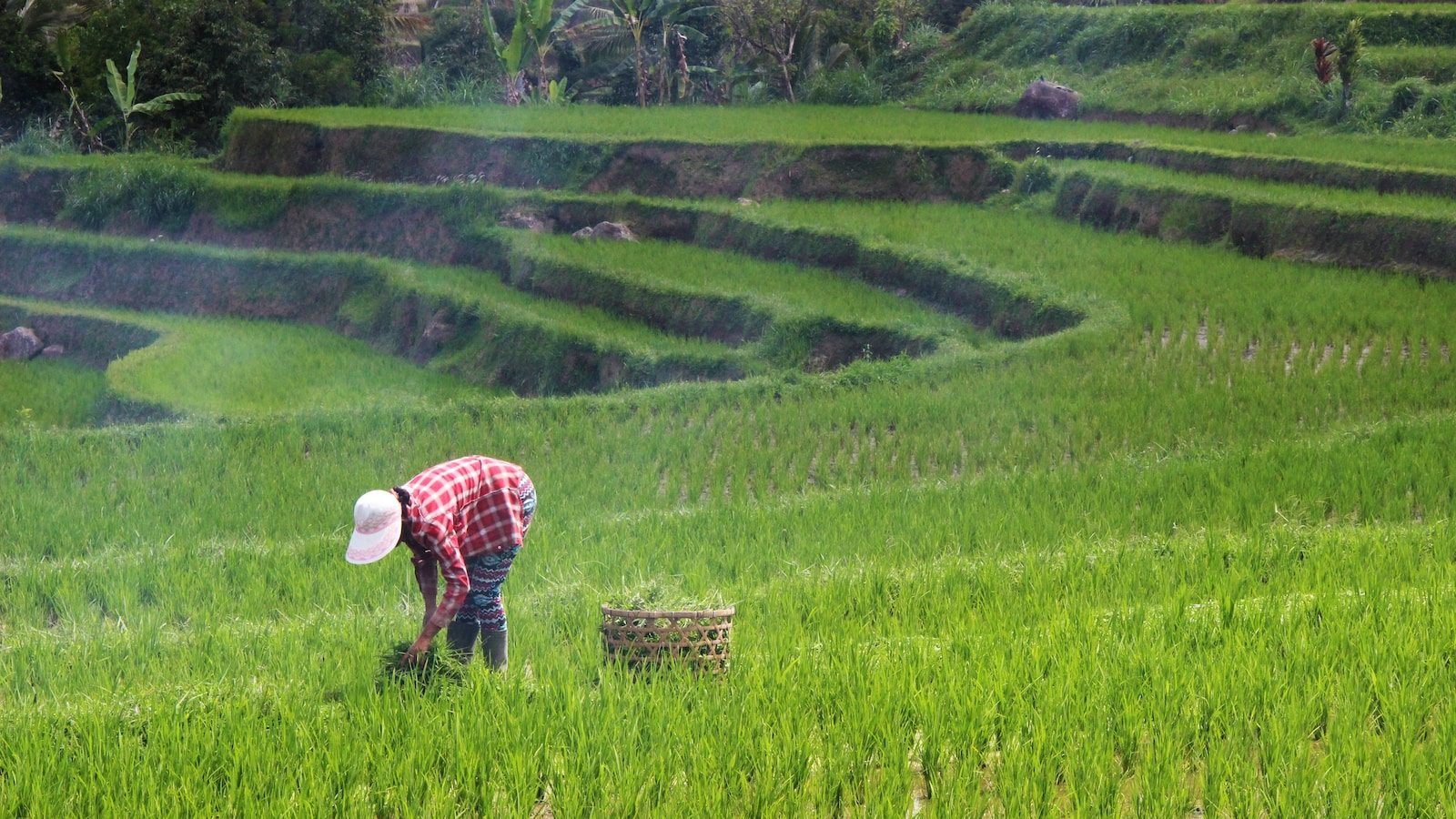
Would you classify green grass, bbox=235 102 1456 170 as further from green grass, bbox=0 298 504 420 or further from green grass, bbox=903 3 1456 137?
green grass, bbox=0 298 504 420

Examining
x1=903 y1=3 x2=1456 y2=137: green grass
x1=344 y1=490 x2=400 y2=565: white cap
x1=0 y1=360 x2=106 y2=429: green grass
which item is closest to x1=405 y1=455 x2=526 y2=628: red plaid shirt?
x1=344 y1=490 x2=400 y2=565: white cap

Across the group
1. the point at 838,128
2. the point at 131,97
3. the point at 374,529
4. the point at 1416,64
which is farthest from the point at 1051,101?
the point at 374,529

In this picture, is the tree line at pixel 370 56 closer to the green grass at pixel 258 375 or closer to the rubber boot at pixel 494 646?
the green grass at pixel 258 375

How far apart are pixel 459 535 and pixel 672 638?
0.68 meters

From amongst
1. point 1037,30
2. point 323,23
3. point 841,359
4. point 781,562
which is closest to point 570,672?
point 781,562

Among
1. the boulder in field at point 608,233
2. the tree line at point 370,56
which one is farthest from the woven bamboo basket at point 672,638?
the tree line at point 370,56

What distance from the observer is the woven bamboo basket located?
4086mm

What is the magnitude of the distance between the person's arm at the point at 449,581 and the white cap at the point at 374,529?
0.78 ft

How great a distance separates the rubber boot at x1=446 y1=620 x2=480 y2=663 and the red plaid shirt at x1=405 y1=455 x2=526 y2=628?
18cm

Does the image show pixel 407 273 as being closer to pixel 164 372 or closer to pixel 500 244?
pixel 500 244

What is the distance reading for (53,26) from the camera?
27.5 meters

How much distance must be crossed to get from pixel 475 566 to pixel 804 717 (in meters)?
1.11

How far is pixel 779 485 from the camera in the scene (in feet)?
27.2

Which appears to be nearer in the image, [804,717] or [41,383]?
[804,717]
